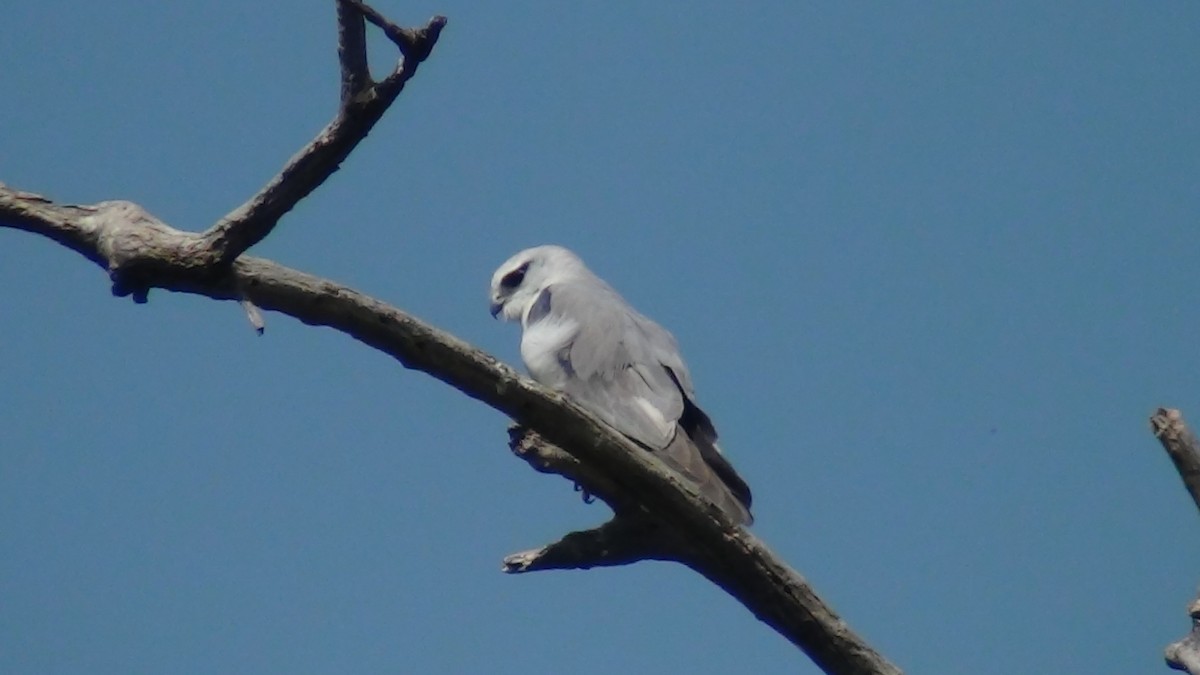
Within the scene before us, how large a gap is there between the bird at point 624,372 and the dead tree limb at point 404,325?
787 mm

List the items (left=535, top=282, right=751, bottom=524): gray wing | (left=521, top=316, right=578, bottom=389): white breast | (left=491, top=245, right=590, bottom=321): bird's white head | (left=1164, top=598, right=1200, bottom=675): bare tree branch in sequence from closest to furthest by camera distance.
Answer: (left=1164, top=598, right=1200, bottom=675): bare tree branch
(left=535, top=282, right=751, bottom=524): gray wing
(left=521, top=316, right=578, bottom=389): white breast
(left=491, top=245, right=590, bottom=321): bird's white head

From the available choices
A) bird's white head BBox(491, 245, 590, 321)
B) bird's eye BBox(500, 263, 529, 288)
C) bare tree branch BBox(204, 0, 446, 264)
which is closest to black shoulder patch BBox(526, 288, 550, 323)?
bird's white head BBox(491, 245, 590, 321)

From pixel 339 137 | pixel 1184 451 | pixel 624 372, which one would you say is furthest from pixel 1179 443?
pixel 339 137

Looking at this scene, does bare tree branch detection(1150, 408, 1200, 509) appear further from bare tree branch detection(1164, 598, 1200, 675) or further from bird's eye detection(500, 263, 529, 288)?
bird's eye detection(500, 263, 529, 288)

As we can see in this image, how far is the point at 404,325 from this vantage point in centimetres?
400

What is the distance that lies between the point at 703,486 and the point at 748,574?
897 mm

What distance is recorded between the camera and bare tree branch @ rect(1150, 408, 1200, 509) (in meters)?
4.41

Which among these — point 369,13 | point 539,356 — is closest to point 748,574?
point 369,13

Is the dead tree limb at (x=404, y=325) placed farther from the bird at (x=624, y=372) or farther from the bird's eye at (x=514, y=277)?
the bird's eye at (x=514, y=277)

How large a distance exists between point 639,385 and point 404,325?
2611 millimetres

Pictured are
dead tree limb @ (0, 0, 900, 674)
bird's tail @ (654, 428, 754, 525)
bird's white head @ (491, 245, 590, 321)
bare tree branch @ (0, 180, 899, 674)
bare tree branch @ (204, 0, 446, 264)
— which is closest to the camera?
bare tree branch @ (204, 0, 446, 264)

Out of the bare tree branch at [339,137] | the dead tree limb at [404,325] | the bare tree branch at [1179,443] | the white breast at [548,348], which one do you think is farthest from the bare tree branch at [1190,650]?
the bare tree branch at [339,137]

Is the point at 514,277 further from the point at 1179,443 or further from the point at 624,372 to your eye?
the point at 1179,443

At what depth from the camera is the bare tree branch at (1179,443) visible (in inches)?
174
